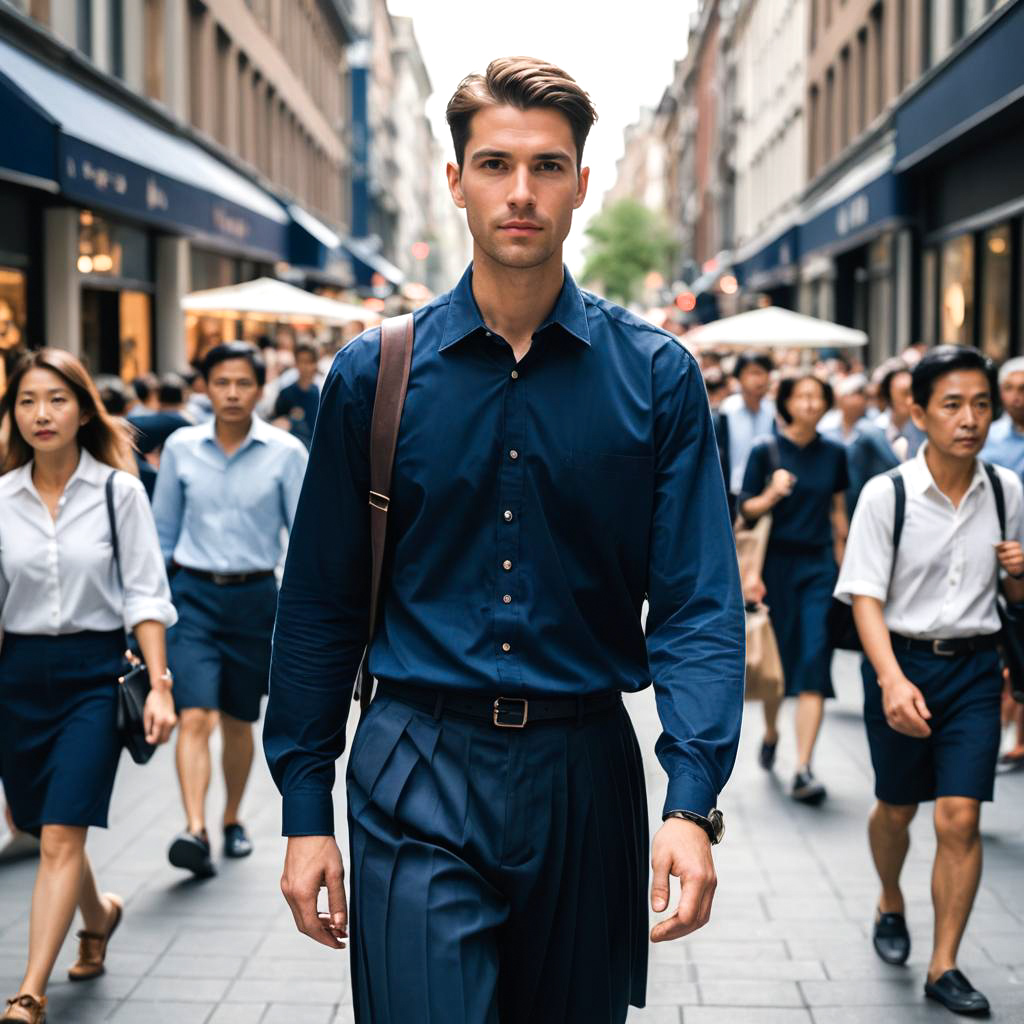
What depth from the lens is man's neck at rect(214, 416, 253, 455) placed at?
23.9 feet

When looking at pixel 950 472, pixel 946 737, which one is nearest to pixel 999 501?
pixel 950 472

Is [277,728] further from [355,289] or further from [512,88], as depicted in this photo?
[355,289]

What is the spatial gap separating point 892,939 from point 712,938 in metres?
0.64

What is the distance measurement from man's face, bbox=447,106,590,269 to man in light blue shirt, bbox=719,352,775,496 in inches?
314

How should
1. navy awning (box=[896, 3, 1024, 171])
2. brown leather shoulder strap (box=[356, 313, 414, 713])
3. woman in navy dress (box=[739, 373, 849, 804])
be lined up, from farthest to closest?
navy awning (box=[896, 3, 1024, 171]) → woman in navy dress (box=[739, 373, 849, 804]) → brown leather shoulder strap (box=[356, 313, 414, 713])

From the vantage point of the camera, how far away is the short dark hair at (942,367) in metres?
5.50

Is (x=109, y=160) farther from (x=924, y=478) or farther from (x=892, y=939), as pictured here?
(x=892, y=939)

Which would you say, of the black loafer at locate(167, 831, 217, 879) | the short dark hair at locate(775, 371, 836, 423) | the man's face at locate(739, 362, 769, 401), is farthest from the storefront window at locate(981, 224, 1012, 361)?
the black loafer at locate(167, 831, 217, 879)

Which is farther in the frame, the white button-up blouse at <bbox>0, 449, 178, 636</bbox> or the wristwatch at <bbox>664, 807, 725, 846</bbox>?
the white button-up blouse at <bbox>0, 449, 178, 636</bbox>

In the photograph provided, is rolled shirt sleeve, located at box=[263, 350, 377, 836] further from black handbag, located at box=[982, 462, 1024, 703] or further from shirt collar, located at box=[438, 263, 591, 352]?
black handbag, located at box=[982, 462, 1024, 703]

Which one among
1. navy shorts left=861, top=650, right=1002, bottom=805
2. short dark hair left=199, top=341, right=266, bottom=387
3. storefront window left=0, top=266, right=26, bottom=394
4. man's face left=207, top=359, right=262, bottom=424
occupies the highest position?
storefront window left=0, top=266, right=26, bottom=394

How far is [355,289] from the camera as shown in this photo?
51812 millimetres

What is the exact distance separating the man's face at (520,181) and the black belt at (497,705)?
758 mm

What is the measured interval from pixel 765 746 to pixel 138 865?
11.1 ft
